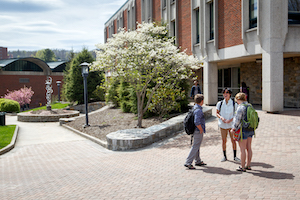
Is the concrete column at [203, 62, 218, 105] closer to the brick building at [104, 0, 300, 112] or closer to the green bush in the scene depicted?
the brick building at [104, 0, 300, 112]

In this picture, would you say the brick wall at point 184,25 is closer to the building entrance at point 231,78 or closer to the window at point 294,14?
the building entrance at point 231,78

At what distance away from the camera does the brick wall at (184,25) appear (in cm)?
2120

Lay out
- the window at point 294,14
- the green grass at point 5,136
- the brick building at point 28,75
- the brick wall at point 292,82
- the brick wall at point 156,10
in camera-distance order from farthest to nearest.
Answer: the brick building at point 28,75 < the brick wall at point 156,10 < the brick wall at point 292,82 < the window at point 294,14 < the green grass at point 5,136

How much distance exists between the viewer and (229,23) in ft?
53.2

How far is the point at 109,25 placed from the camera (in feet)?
152

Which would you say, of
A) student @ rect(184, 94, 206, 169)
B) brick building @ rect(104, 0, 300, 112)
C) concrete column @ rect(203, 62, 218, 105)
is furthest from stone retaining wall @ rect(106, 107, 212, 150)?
concrete column @ rect(203, 62, 218, 105)

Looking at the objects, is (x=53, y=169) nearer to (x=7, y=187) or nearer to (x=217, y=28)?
(x=7, y=187)

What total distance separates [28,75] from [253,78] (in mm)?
38390

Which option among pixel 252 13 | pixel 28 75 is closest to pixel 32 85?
pixel 28 75

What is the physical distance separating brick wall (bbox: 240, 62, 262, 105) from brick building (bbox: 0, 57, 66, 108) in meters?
36.3

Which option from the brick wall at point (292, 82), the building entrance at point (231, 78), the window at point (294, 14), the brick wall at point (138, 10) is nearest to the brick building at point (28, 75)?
the brick wall at point (138, 10)

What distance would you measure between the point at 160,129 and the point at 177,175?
179 inches

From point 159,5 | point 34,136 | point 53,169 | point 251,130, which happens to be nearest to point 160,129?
point 53,169

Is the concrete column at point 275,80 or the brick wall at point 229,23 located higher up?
the brick wall at point 229,23
